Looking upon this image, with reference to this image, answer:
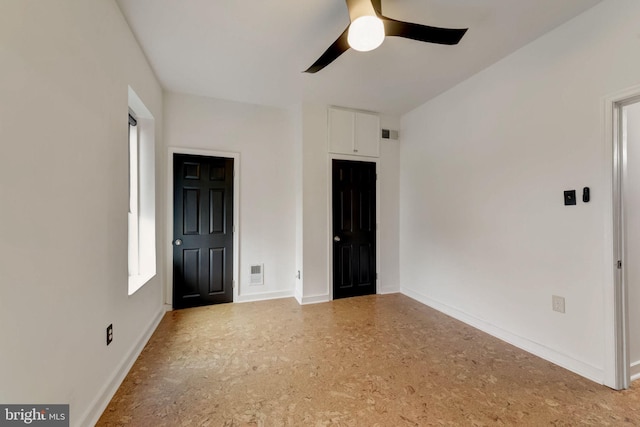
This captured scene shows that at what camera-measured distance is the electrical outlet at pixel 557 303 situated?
7.13 feet

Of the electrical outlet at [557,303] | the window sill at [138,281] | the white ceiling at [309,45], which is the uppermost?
the white ceiling at [309,45]

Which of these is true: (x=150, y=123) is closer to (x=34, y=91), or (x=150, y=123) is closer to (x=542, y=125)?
(x=34, y=91)

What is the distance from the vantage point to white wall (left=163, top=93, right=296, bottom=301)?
3.50 metres

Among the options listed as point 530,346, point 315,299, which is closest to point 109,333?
point 315,299

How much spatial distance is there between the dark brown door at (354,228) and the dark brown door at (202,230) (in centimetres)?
154

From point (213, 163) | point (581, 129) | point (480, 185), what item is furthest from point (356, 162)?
point (581, 129)

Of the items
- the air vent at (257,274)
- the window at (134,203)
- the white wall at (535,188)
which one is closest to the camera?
the white wall at (535,188)

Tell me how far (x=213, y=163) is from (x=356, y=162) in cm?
207

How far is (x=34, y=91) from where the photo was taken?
45.4 inches

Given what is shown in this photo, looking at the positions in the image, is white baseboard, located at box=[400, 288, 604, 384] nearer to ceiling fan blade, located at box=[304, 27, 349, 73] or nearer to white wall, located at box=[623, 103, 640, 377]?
white wall, located at box=[623, 103, 640, 377]

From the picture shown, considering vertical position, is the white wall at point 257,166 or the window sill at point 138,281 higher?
the white wall at point 257,166

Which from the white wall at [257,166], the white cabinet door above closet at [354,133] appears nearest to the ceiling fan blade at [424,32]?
the white cabinet door above closet at [354,133]

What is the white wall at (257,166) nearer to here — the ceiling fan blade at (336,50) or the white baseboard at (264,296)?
the white baseboard at (264,296)

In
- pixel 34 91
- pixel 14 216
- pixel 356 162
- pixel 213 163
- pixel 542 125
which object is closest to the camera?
pixel 14 216
